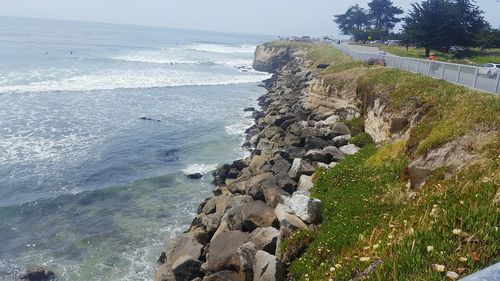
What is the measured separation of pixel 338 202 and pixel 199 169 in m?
13.8

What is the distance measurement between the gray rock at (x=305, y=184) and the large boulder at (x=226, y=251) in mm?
3482

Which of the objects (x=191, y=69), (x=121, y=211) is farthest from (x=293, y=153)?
(x=191, y=69)

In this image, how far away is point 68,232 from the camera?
17203 millimetres

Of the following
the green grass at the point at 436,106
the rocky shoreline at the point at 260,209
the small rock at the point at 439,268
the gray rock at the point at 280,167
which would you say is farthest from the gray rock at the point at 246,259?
the gray rock at the point at 280,167

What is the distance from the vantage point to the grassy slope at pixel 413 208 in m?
5.86

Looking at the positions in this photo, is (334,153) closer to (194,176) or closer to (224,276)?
(194,176)

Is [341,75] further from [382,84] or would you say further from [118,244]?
[118,244]

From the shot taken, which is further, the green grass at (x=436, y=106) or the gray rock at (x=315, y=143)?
the gray rock at (x=315, y=143)

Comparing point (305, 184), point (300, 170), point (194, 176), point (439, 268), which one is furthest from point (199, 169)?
point (439, 268)

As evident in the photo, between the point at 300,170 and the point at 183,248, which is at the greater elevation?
the point at 300,170

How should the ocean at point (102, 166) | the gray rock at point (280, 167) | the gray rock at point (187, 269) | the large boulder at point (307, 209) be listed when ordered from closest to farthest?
1. the large boulder at point (307, 209)
2. the gray rock at point (187, 269)
3. the ocean at point (102, 166)
4. the gray rock at point (280, 167)

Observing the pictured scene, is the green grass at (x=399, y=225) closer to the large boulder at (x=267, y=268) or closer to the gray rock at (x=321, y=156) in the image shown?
the large boulder at (x=267, y=268)

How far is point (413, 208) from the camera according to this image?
8727 mm

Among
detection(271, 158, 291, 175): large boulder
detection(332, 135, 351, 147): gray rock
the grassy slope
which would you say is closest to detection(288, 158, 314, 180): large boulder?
detection(271, 158, 291, 175): large boulder
